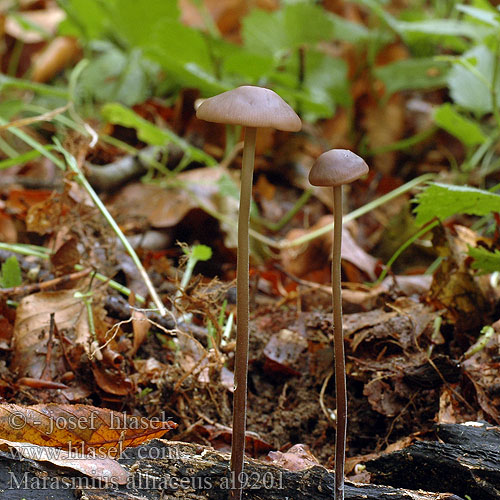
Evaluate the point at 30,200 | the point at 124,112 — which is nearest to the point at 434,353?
the point at 124,112

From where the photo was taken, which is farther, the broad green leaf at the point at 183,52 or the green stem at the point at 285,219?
the green stem at the point at 285,219

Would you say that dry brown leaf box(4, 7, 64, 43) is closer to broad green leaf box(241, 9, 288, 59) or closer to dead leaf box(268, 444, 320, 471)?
broad green leaf box(241, 9, 288, 59)

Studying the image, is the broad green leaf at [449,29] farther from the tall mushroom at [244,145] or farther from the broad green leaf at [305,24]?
the tall mushroom at [244,145]

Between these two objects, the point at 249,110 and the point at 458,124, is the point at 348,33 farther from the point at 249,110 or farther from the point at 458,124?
the point at 249,110

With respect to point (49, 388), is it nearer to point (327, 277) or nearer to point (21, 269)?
point (21, 269)

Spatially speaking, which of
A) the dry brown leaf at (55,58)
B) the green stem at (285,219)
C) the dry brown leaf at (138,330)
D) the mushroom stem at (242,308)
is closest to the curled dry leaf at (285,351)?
the dry brown leaf at (138,330)

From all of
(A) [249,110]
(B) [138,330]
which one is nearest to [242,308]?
(A) [249,110]
